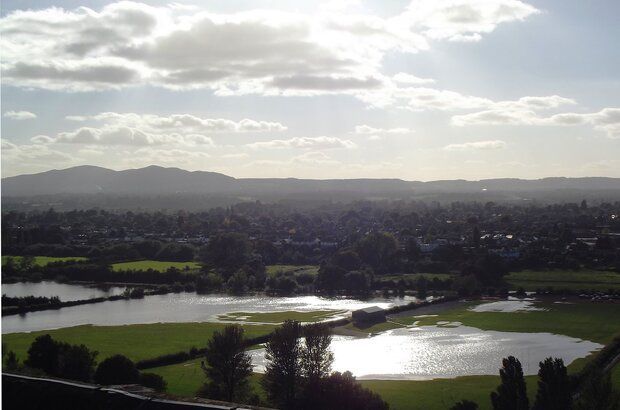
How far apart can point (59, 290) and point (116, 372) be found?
3258 cm

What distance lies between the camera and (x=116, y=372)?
17719 mm

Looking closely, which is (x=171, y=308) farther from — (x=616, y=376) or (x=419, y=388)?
(x=616, y=376)

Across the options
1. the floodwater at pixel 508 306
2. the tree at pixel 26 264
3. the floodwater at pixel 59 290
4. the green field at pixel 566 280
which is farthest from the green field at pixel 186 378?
the tree at pixel 26 264

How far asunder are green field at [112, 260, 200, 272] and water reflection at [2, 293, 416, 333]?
32.8 feet

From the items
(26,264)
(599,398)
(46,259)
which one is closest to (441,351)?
(599,398)

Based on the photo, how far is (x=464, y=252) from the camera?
61.7 meters

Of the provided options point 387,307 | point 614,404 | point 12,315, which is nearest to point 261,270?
point 387,307

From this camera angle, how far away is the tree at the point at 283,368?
1708 cm

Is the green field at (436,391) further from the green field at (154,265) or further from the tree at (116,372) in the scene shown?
the green field at (154,265)

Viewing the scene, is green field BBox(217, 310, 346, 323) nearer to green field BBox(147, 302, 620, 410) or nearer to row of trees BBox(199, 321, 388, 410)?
green field BBox(147, 302, 620, 410)

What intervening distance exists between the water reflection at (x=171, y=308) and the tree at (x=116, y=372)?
55.7 ft

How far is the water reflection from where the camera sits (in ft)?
116

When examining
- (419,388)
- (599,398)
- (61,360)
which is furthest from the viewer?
(419,388)

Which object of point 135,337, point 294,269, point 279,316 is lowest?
point 279,316
